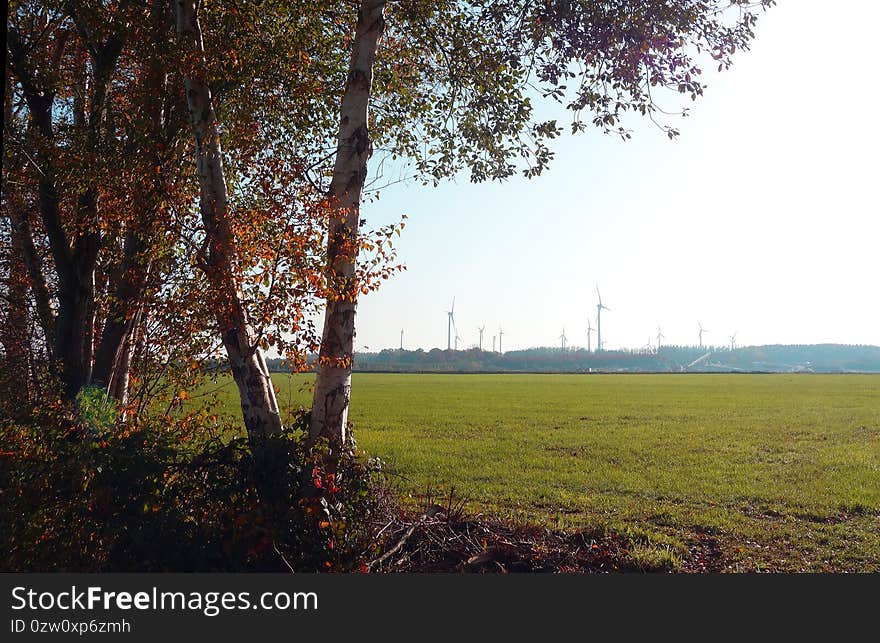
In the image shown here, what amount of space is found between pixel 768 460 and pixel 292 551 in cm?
1881

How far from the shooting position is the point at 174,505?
26.5 ft

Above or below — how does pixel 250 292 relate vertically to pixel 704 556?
above

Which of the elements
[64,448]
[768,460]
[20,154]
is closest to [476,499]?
[64,448]

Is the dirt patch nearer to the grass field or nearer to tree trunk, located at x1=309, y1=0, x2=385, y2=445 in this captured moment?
the grass field

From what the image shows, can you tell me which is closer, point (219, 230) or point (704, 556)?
point (219, 230)

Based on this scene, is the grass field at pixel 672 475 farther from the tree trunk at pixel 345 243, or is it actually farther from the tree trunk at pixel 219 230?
the tree trunk at pixel 345 243

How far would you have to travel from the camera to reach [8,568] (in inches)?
295

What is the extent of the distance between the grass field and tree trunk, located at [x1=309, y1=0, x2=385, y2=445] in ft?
2.17

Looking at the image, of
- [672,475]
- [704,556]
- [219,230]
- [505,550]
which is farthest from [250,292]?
[672,475]

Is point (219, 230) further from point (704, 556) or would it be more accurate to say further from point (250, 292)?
point (704, 556)

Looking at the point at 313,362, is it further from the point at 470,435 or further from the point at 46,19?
the point at 470,435

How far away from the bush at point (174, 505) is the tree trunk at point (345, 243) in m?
0.66

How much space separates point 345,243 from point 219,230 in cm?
185

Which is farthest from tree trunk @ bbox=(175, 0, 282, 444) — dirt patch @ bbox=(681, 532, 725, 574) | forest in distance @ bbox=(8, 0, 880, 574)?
dirt patch @ bbox=(681, 532, 725, 574)
